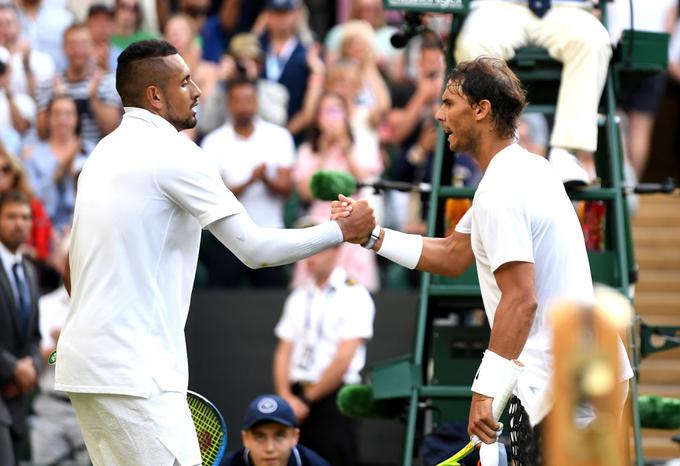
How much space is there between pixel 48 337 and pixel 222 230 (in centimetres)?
606

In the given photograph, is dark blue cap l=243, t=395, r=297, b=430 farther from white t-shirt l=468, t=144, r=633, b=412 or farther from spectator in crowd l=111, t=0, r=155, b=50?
spectator in crowd l=111, t=0, r=155, b=50

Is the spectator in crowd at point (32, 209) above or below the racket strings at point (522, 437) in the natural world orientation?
above

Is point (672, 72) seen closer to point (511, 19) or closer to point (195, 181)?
point (511, 19)

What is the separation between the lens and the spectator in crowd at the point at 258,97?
12570mm

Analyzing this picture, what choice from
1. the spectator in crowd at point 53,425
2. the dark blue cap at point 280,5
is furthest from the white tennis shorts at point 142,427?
the dark blue cap at point 280,5

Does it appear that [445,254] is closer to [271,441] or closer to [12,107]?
[271,441]

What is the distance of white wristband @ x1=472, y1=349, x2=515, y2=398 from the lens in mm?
5320

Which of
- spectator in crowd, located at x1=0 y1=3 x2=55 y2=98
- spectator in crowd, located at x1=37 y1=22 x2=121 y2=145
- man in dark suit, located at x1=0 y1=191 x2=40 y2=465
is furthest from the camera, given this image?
spectator in crowd, located at x1=0 y1=3 x2=55 y2=98

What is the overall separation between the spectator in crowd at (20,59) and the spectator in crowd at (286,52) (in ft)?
6.40

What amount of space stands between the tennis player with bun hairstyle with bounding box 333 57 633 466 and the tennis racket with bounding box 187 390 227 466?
111 centimetres

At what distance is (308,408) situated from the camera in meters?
10.1

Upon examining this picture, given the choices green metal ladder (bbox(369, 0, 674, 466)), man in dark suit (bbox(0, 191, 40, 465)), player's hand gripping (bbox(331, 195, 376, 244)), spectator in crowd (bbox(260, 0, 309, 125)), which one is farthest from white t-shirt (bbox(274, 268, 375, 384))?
player's hand gripping (bbox(331, 195, 376, 244))

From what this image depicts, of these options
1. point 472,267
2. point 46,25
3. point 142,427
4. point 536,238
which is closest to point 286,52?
point 46,25

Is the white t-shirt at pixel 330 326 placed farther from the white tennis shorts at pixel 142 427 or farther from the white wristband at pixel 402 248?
the white tennis shorts at pixel 142 427
